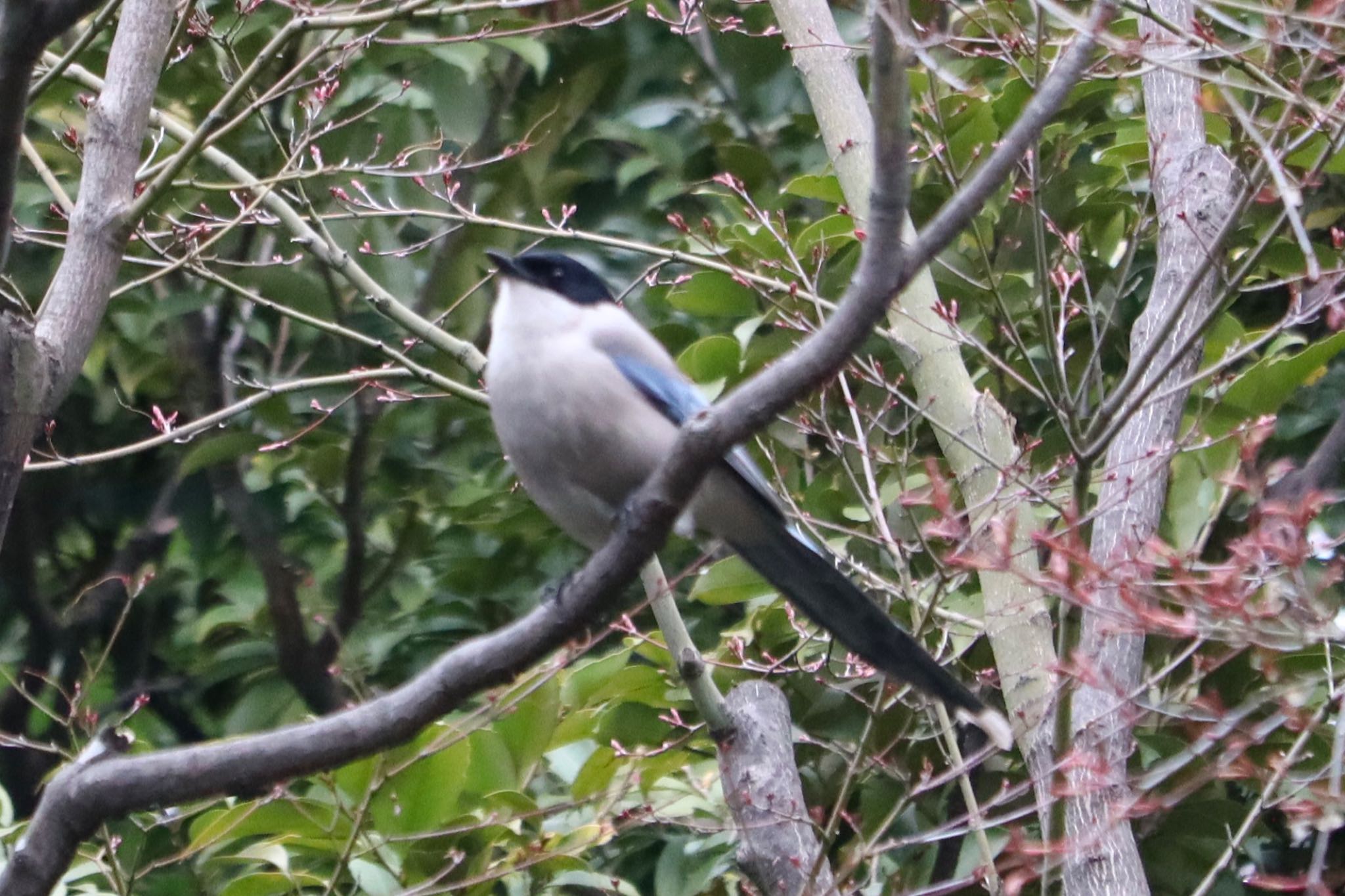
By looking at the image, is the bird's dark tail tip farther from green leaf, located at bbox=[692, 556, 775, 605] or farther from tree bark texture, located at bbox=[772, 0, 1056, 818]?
green leaf, located at bbox=[692, 556, 775, 605]

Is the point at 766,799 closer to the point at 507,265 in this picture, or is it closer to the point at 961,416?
the point at 961,416

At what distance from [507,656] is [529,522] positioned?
2.19m

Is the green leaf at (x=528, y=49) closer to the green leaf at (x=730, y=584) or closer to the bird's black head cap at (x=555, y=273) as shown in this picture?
the bird's black head cap at (x=555, y=273)

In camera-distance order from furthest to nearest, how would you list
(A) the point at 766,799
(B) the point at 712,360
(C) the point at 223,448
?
1. (C) the point at 223,448
2. (B) the point at 712,360
3. (A) the point at 766,799

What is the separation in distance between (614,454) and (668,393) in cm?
30

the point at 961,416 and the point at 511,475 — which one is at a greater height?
the point at 961,416

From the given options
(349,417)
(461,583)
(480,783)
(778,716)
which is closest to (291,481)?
(349,417)

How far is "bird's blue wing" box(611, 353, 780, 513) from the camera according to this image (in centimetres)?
352

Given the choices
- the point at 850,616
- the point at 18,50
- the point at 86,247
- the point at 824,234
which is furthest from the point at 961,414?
the point at 18,50

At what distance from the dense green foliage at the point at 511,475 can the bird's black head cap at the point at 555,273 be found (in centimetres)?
26

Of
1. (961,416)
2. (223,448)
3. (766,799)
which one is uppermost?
(961,416)

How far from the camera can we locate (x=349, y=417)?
5234 mm

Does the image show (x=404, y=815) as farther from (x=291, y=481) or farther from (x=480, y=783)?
(x=291, y=481)

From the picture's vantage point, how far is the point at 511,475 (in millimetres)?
4879
